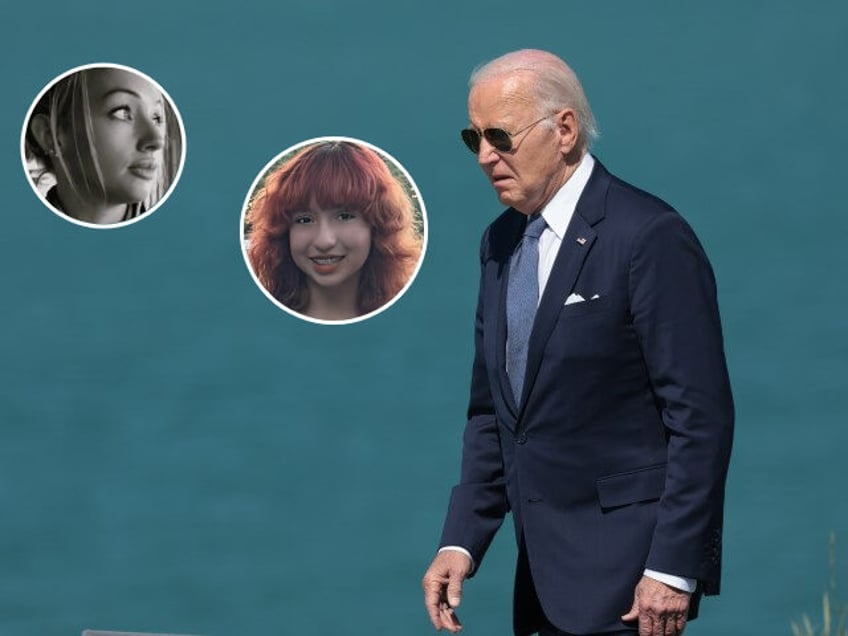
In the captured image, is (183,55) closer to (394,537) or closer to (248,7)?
(248,7)

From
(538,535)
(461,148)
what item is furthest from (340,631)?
(538,535)

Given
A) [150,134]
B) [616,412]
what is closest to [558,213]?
[616,412]

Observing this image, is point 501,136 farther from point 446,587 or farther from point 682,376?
point 446,587

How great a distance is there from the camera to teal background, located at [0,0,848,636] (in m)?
4.79

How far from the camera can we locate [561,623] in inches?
123

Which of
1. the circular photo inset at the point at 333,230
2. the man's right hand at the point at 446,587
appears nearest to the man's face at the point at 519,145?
the man's right hand at the point at 446,587

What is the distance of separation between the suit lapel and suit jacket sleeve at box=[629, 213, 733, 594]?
8cm

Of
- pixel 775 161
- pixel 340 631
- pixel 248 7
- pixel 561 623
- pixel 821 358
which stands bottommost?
pixel 561 623

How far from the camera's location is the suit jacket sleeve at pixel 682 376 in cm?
298

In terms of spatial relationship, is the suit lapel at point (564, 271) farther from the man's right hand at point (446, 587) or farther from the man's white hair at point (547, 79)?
the man's right hand at point (446, 587)

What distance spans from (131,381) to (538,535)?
6.07 ft

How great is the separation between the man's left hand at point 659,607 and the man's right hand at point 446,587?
28cm

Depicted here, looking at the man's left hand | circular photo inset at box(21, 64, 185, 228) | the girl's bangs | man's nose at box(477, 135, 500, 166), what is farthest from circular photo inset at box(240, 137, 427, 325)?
the man's left hand

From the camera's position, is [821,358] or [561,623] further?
[821,358]
